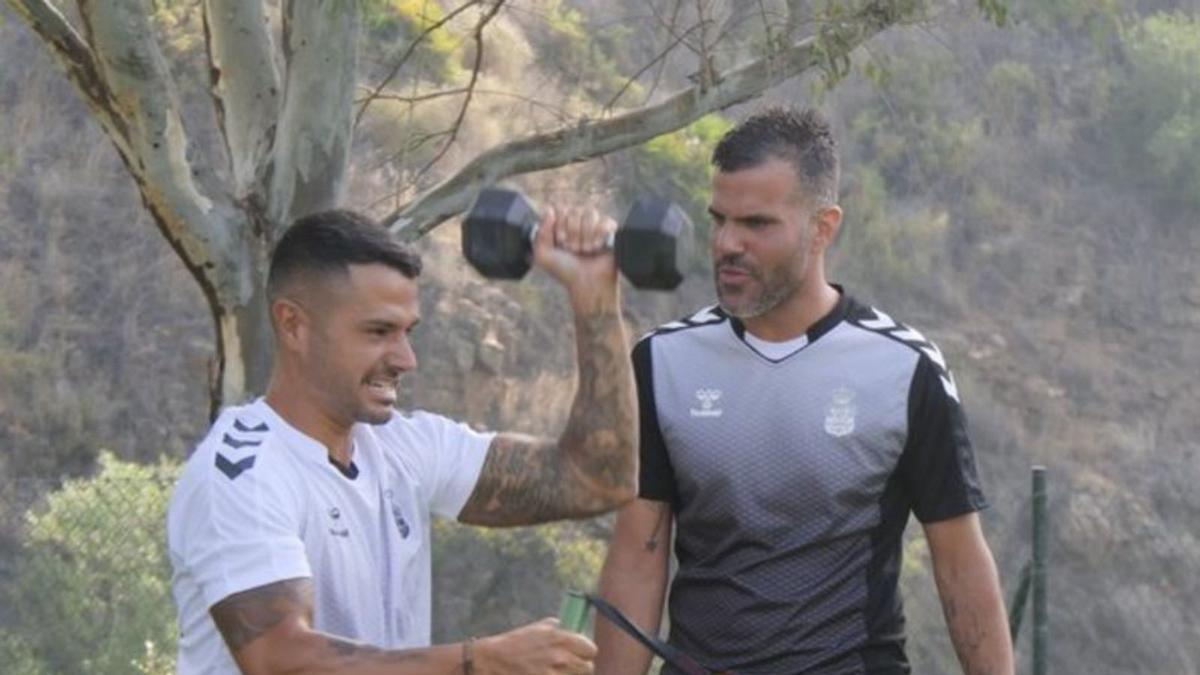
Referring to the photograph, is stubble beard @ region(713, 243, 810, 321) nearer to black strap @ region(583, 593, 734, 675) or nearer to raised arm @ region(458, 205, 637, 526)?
raised arm @ region(458, 205, 637, 526)

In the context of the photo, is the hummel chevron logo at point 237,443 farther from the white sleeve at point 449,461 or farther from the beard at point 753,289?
the beard at point 753,289

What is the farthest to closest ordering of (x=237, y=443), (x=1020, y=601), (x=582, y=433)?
1. (x=1020, y=601)
2. (x=582, y=433)
3. (x=237, y=443)

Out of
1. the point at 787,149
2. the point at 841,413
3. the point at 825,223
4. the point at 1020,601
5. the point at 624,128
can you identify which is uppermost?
the point at 624,128

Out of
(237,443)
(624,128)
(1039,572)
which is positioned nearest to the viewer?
(237,443)

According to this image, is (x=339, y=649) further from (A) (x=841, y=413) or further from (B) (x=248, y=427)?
(A) (x=841, y=413)

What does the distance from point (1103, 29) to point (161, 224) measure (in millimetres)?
4668

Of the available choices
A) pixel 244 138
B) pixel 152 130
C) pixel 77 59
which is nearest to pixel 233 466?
pixel 152 130

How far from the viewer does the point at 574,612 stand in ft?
12.1

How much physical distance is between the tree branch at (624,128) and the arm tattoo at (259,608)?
313 cm

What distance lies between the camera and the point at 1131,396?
21.8m

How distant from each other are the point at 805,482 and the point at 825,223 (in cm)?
54

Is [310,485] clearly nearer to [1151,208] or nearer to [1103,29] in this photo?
[1103,29]

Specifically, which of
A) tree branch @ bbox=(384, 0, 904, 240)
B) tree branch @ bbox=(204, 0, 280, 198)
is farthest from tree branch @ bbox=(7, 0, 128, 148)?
tree branch @ bbox=(384, 0, 904, 240)

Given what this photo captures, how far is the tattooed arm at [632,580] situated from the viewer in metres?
4.66
